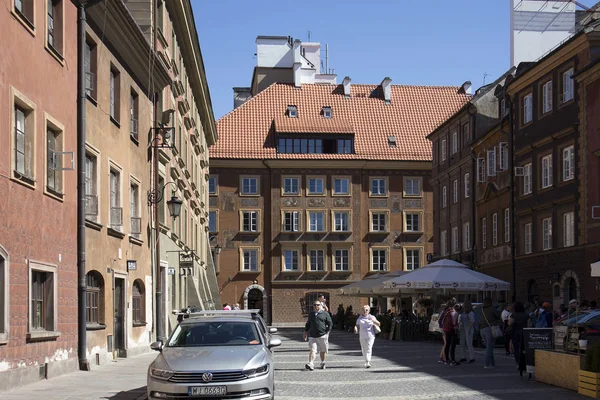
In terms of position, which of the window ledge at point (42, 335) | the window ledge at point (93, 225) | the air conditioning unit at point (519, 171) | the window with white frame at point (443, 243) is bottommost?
the window ledge at point (42, 335)

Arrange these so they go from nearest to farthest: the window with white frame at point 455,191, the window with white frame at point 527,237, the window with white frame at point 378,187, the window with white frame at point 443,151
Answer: the window with white frame at point 527,237 < the window with white frame at point 455,191 < the window with white frame at point 443,151 < the window with white frame at point 378,187

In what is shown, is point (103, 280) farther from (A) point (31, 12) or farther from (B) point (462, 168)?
(B) point (462, 168)

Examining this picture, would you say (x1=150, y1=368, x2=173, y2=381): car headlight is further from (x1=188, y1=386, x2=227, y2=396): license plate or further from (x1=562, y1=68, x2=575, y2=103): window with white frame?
(x1=562, y1=68, x2=575, y2=103): window with white frame

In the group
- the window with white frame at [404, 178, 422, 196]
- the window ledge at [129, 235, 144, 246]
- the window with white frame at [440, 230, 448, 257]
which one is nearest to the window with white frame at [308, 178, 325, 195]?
the window with white frame at [404, 178, 422, 196]

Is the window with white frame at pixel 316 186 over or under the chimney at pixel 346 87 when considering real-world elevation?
under

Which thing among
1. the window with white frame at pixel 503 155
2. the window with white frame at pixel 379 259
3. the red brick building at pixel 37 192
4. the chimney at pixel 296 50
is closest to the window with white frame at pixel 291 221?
the window with white frame at pixel 379 259

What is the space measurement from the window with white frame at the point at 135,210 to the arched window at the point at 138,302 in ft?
4.89

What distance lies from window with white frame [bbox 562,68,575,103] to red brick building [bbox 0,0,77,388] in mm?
21610

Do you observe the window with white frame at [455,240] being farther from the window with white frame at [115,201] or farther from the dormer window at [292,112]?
the window with white frame at [115,201]

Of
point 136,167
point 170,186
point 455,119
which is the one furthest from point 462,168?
point 136,167

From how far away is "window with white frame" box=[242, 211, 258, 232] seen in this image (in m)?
68.9

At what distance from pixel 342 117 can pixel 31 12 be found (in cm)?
5450

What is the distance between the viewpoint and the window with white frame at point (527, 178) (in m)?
41.5

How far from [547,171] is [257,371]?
1102 inches
